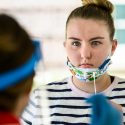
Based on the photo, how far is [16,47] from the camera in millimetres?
714

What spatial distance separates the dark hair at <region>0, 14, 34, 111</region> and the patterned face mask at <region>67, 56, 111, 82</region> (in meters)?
0.65

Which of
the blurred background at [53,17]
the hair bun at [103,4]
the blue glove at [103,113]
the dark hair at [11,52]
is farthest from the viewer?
the blurred background at [53,17]

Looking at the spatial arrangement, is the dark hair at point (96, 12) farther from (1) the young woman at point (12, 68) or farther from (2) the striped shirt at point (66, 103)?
(1) the young woman at point (12, 68)

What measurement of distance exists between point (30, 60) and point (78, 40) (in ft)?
2.05

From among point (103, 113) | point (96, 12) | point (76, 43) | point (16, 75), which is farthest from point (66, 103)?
point (16, 75)

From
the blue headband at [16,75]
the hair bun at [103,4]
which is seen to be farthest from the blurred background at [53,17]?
the blue headband at [16,75]

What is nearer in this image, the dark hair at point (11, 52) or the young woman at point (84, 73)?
the dark hair at point (11, 52)

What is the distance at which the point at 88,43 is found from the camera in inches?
53.3

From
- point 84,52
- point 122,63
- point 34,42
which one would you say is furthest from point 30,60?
point 122,63

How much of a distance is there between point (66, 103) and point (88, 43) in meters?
0.27

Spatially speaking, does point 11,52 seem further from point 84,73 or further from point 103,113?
point 84,73

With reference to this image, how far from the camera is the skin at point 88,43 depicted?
1.35 metres

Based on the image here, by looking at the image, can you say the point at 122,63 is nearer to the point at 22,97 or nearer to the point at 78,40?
the point at 78,40

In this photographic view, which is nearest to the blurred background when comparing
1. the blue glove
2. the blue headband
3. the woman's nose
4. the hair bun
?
the hair bun
